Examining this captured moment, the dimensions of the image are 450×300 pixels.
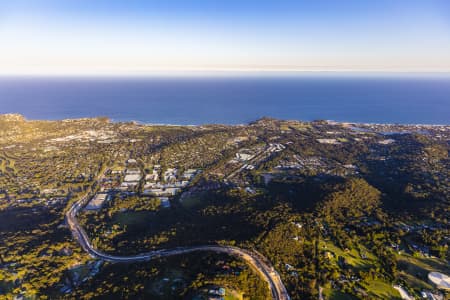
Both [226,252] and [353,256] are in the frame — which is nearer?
[226,252]

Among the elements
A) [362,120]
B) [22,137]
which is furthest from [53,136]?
[362,120]

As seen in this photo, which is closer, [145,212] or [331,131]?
[145,212]

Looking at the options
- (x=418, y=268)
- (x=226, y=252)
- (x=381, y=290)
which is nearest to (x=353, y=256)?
(x=381, y=290)

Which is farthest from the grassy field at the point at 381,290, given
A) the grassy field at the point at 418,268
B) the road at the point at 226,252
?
the road at the point at 226,252

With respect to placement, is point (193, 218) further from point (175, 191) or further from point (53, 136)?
point (53, 136)

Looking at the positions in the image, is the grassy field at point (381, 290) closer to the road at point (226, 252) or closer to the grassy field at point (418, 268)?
the grassy field at point (418, 268)

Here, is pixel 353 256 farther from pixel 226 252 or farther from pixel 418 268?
pixel 226 252

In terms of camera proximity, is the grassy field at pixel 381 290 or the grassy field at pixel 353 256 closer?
the grassy field at pixel 381 290

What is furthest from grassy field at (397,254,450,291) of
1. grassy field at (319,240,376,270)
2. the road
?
the road

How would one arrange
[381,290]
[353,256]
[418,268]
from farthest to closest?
[353,256], [418,268], [381,290]

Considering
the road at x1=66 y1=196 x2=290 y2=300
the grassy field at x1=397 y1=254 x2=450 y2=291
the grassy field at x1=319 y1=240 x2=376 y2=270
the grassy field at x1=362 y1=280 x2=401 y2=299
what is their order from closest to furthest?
the grassy field at x1=362 y1=280 x2=401 y2=299
the road at x1=66 y1=196 x2=290 y2=300
the grassy field at x1=397 y1=254 x2=450 y2=291
the grassy field at x1=319 y1=240 x2=376 y2=270

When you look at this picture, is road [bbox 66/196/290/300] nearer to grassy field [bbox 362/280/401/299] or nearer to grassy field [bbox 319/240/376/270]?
grassy field [bbox 319/240/376/270]
